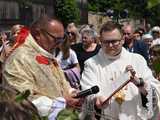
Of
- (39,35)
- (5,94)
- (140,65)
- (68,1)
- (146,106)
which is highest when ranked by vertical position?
(5,94)

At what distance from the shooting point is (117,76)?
16.3 ft

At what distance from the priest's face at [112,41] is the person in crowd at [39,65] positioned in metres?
0.65

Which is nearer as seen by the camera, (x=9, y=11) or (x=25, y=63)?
(x=25, y=63)

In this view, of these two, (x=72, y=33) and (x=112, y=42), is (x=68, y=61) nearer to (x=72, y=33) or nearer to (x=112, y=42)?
(x=72, y=33)

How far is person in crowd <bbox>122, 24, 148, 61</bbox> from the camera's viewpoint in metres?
9.12

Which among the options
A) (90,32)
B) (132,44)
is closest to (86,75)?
(90,32)

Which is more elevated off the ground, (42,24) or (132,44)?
(42,24)

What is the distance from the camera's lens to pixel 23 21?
27234 mm

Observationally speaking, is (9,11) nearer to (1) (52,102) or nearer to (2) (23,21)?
(2) (23,21)

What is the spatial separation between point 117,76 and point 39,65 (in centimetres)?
101

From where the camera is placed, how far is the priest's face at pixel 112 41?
16.1 feet

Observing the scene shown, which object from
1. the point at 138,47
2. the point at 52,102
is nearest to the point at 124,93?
the point at 52,102

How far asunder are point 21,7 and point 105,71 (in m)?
22.0

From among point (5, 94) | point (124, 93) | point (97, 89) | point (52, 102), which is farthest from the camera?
point (124, 93)
